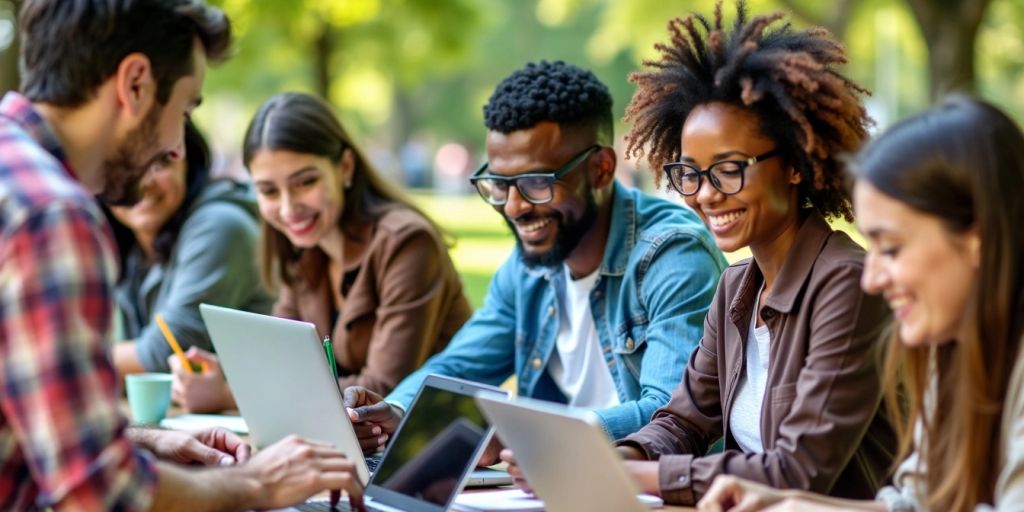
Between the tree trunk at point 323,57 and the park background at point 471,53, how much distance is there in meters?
0.02

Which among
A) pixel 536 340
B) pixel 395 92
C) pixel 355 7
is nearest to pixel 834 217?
pixel 536 340

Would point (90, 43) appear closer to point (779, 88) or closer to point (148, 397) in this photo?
point (779, 88)

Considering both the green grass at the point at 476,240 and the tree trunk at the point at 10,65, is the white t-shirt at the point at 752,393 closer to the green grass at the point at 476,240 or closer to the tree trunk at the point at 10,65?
the green grass at the point at 476,240

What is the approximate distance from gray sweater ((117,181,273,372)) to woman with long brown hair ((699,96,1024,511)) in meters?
2.80

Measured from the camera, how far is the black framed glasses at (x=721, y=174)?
263 centimetres

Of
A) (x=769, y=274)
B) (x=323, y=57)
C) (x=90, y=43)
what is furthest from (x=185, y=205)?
(x=323, y=57)

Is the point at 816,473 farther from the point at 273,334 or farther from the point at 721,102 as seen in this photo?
the point at 273,334

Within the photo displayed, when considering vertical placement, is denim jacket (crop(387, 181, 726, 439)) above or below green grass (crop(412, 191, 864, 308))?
above

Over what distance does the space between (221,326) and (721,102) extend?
1.16 m

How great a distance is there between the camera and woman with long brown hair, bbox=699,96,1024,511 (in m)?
1.90

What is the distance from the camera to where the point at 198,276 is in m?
4.46

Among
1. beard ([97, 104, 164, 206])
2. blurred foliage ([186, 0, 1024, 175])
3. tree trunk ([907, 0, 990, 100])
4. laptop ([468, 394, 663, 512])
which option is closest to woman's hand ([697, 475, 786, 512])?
laptop ([468, 394, 663, 512])

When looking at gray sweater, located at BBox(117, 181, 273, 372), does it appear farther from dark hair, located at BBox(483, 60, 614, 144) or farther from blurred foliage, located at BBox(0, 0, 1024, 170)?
dark hair, located at BBox(483, 60, 614, 144)

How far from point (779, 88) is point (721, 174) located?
0.68 ft
